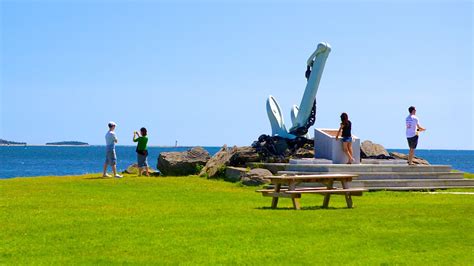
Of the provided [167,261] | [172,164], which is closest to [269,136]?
[172,164]

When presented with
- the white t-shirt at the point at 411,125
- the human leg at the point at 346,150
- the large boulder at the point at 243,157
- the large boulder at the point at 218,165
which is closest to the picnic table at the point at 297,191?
the human leg at the point at 346,150

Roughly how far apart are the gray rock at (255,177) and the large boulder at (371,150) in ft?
24.4

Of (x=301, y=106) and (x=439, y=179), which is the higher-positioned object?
(x=301, y=106)

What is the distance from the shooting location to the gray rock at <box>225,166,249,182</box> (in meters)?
24.4

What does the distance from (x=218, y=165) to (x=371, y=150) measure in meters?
7.76

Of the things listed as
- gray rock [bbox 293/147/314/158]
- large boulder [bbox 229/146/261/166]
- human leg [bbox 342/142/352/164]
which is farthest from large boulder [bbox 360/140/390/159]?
human leg [bbox 342/142/352/164]

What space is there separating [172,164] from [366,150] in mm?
8081

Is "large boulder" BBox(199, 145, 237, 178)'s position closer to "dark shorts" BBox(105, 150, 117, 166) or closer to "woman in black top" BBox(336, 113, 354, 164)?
"dark shorts" BBox(105, 150, 117, 166)

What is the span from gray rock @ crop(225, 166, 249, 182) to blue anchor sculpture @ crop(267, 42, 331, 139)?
4.86 m

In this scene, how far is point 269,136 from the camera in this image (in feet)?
94.4

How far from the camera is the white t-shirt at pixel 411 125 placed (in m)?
23.7

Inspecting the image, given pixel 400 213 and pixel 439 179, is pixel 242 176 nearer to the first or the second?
pixel 439 179

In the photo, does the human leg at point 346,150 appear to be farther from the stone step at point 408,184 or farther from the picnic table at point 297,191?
the picnic table at point 297,191

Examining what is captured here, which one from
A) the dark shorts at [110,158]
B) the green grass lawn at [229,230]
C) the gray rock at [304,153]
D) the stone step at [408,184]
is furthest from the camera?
the gray rock at [304,153]
